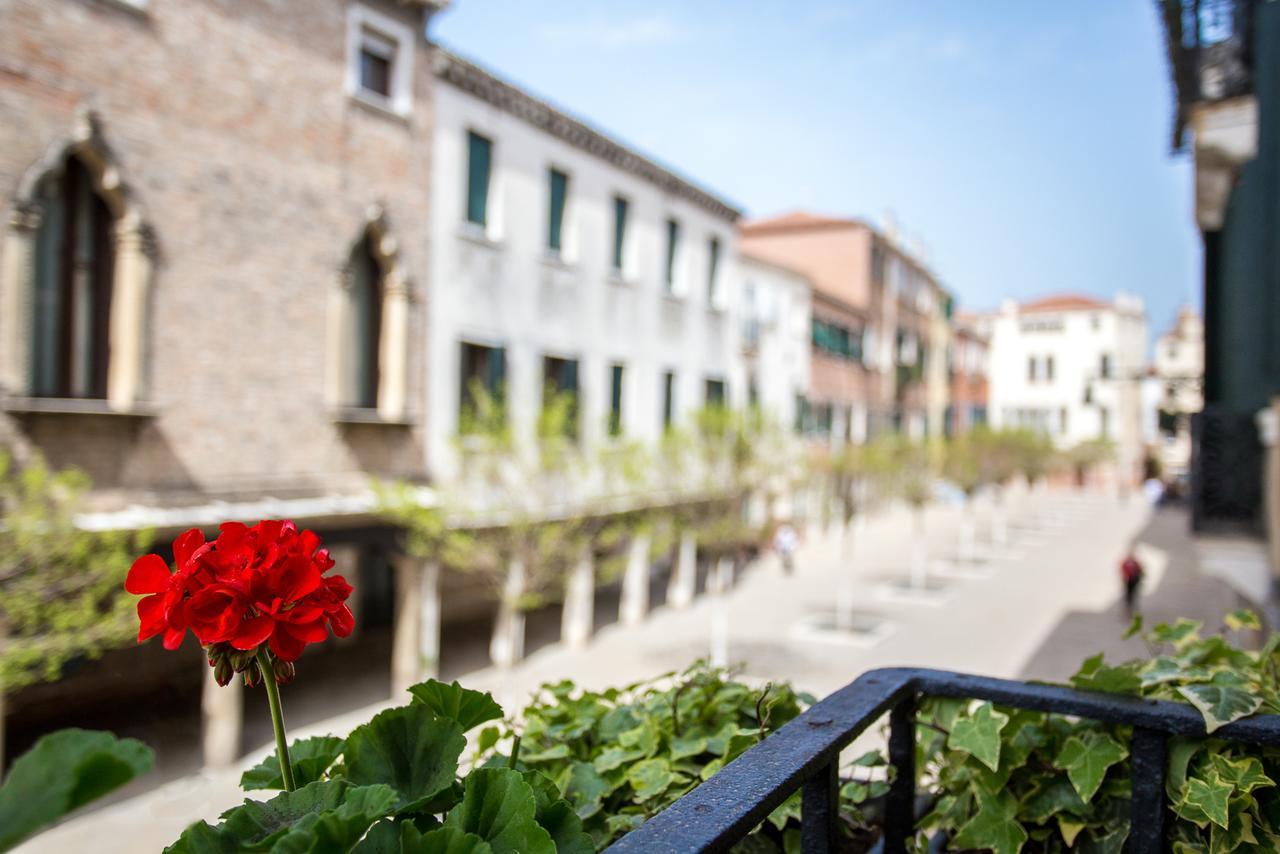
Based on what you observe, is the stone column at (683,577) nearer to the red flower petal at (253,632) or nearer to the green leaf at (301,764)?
the green leaf at (301,764)

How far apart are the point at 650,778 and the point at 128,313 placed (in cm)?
1241

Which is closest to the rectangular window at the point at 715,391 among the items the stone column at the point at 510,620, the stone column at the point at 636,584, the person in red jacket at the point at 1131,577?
the stone column at the point at 636,584

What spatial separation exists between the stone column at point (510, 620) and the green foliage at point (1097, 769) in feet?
45.9

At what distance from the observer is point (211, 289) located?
43.6ft

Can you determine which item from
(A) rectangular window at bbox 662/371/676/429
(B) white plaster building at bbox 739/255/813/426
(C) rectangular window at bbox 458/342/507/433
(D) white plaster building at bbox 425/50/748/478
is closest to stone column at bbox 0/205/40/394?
(D) white plaster building at bbox 425/50/748/478

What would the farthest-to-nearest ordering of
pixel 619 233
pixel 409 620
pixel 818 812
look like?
pixel 619 233, pixel 409 620, pixel 818 812

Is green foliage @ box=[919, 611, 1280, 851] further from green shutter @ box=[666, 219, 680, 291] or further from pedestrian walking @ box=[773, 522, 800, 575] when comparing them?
pedestrian walking @ box=[773, 522, 800, 575]

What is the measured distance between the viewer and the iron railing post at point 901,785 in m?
2.11

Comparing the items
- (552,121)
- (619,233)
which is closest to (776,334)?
(619,233)

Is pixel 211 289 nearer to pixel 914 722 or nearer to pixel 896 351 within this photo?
pixel 914 722

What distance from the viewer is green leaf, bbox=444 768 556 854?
1200mm

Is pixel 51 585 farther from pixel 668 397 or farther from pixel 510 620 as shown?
pixel 668 397

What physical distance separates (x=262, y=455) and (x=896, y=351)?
3448cm

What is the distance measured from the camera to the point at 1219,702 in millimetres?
1818
